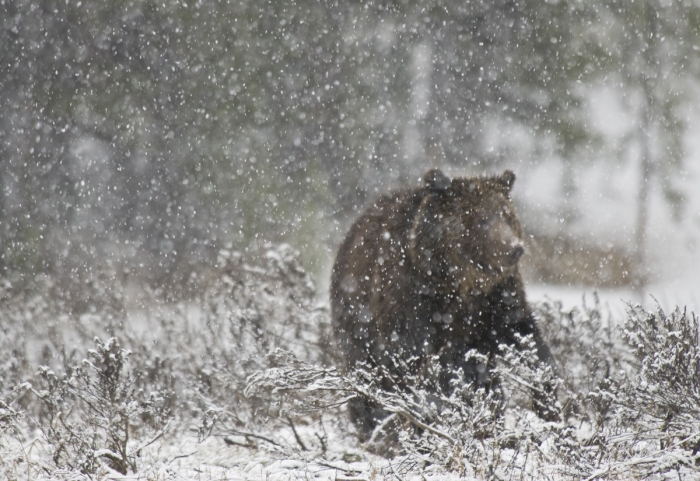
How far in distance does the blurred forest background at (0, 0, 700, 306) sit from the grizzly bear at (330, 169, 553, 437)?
288 inches

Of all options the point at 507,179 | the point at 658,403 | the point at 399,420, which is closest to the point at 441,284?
the point at 399,420

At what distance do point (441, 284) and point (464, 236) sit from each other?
1.34 ft

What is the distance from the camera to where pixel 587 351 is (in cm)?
536

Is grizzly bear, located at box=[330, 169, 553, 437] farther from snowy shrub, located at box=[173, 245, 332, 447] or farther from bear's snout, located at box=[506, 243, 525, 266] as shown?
snowy shrub, located at box=[173, 245, 332, 447]

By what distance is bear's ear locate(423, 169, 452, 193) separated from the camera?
4387mm

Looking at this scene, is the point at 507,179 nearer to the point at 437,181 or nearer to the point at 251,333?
the point at 437,181

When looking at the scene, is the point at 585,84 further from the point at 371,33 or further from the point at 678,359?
the point at 678,359

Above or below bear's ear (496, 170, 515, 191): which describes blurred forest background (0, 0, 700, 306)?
above

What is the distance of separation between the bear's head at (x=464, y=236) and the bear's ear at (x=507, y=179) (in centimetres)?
19

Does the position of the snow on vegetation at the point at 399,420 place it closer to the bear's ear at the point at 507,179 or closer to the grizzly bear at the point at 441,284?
the grizzly bear at the point at 441,284

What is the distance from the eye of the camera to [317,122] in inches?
596

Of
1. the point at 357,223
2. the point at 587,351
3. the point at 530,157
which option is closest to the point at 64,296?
the point at 357,223

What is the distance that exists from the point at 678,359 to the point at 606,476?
0.60 m

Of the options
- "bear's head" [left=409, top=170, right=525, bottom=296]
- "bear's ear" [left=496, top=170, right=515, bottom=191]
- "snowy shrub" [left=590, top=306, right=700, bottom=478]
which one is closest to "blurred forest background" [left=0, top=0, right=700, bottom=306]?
"bear's ear" [left=496, top=170, right=515, bottom=191]
